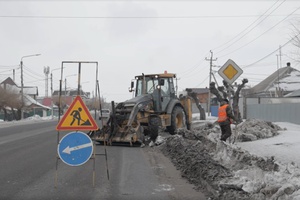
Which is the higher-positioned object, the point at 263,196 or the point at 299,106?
the point at 299,106

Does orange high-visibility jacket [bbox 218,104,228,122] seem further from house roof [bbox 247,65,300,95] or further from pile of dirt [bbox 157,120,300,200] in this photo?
house roof [bbox 247,65,300,95]

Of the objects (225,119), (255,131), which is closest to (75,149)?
(225,119)

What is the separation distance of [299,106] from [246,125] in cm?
794

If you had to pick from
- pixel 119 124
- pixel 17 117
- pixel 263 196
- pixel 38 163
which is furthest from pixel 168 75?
pixel 17 117

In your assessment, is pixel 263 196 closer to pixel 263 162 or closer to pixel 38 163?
pixel 263 162

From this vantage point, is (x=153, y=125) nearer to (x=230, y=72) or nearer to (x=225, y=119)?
(x=225, y=119)

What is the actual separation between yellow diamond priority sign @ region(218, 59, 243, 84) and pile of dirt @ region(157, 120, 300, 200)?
7.64ft

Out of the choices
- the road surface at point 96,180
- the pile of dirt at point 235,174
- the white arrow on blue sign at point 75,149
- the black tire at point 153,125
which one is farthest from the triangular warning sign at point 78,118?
the black tire at point 153,125

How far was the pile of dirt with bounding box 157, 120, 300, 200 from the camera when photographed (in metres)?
6.34

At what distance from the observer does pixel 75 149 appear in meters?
7.80

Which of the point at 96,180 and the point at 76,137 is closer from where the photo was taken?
the point at 76,137

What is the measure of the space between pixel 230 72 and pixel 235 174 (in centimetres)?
579

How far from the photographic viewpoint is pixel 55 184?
812cm

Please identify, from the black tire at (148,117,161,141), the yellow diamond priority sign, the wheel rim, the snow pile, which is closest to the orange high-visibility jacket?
the yellow diamond priority sign
